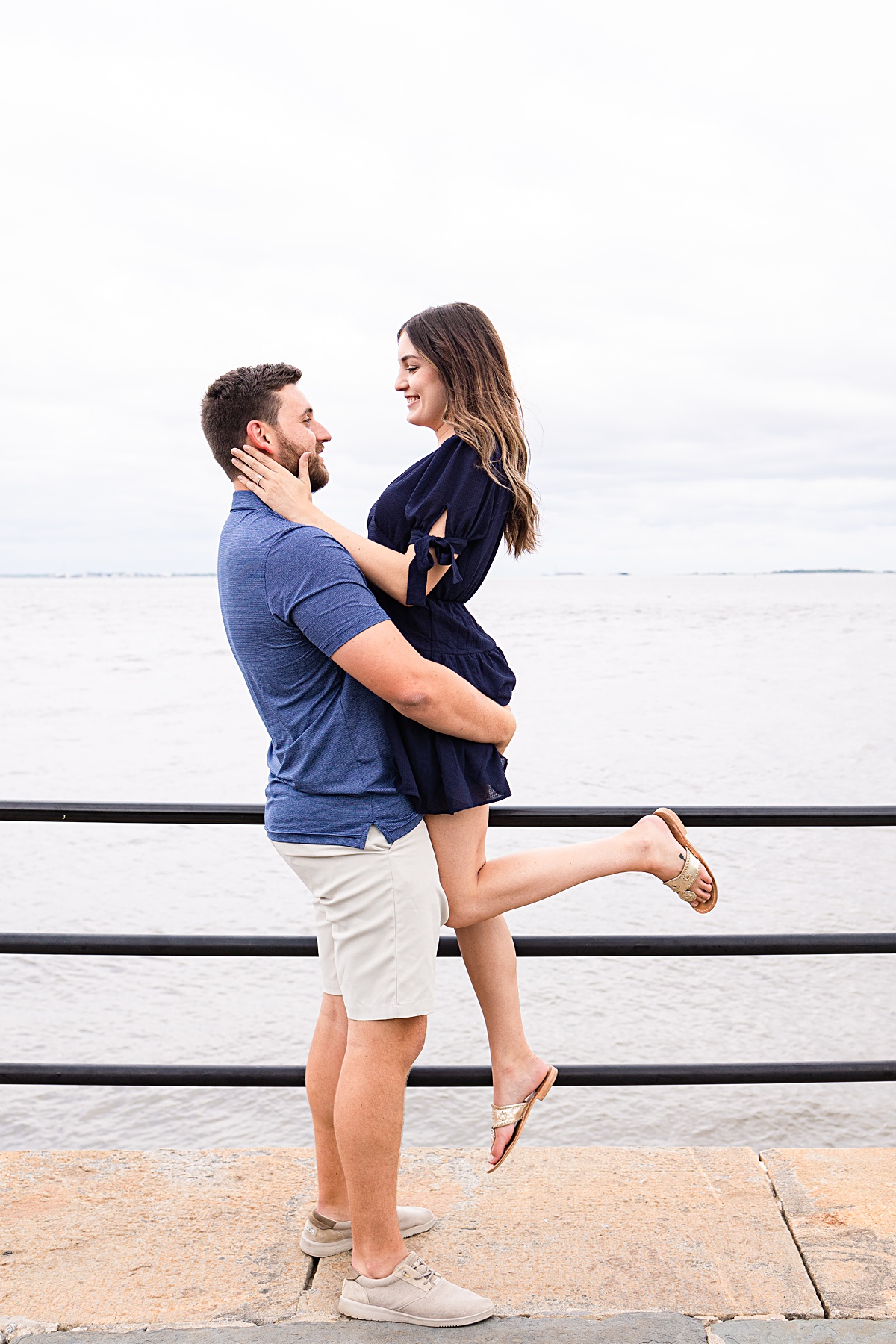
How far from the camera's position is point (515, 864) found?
224 cm

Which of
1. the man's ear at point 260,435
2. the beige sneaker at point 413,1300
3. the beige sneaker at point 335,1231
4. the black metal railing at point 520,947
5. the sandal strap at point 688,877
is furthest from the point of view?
the black metal railing at point 520,947

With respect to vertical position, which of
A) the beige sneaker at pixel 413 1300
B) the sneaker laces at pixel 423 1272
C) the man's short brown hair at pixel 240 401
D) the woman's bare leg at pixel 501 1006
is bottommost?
the beige sneaker at pixel 413 1300

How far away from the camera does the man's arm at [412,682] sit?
6.26ft

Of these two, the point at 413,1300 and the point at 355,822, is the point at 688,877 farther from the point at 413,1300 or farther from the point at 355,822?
the point at 413,1300

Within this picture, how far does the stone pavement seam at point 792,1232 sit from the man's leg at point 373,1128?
2.62ft

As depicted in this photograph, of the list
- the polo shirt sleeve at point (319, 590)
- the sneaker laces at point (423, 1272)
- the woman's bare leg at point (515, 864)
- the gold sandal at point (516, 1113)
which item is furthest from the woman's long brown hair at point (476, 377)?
the sneaker laces at point (423, 1272)

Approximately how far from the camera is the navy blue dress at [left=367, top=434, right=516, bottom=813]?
2055 mm

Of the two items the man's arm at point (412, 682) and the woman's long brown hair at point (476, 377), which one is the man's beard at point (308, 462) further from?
the man's arm at point (412, 682)

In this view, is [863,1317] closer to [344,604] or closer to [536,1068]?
[536,1068]

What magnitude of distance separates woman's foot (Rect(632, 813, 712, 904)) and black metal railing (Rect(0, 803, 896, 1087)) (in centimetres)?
14

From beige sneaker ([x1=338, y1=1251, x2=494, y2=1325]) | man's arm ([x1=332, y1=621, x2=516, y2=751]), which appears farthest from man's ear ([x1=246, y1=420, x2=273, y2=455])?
beige sneaker ([x1=338, y1=1251, x2=494, y2=1325])

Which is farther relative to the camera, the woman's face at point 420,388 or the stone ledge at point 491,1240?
the woman's face at point 420,388

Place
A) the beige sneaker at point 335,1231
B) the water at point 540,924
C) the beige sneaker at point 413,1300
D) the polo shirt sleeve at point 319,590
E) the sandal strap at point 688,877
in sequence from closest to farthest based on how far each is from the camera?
the polo shirt sleeve at point 319,590
the beige sneaker at point 413,1300
the beige sneaker at point 335,1231
the sandal strap at point 688,877
the water at point 540,924

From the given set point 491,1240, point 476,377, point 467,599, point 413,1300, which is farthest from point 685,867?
point 476,377
